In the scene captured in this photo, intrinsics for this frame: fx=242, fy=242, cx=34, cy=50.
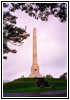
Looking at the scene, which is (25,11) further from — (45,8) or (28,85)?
(28,85)

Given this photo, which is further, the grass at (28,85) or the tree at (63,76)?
the tree at (63,76)

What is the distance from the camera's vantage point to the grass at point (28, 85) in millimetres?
9023

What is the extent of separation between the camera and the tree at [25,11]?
887cm

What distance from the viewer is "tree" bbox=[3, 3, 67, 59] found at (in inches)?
349

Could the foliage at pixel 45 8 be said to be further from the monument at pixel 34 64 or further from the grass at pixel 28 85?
the grass at pixel 28 85

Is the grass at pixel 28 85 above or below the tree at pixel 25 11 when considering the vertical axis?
below

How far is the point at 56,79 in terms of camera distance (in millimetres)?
9398

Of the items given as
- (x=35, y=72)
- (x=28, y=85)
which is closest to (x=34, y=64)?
(x=35, y=72)

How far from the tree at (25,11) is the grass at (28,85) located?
1.08 m

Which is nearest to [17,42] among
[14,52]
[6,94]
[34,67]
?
[14,52]

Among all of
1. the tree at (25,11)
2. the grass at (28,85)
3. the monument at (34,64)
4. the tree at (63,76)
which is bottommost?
the grass at (28,85)

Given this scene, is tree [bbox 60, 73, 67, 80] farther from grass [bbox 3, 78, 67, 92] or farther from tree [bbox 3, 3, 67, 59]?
tree [bbox 3, 3, 67, 59]

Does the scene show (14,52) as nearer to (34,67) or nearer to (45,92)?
(34,67)

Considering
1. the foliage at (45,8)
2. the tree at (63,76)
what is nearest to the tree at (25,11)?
the foliage at (45,8)
